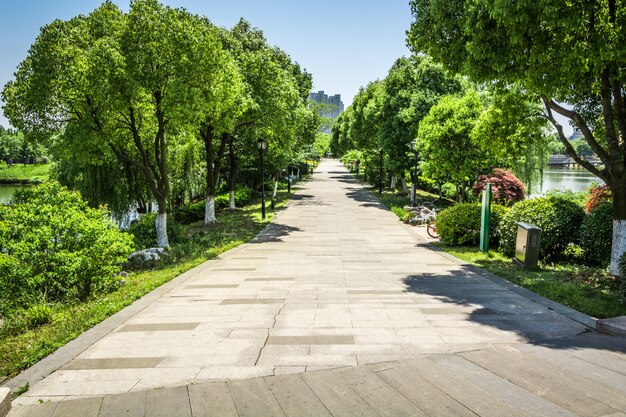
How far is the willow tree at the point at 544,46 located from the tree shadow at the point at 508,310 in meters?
3.49

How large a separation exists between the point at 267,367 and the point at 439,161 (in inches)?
795

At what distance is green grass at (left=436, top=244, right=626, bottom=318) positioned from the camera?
26.1 ft

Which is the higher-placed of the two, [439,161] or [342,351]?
[439,161]

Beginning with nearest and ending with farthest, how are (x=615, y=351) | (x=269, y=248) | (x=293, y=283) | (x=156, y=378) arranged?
1. (x=156, y=378)
2. (x=615, y=351)
3. (x=293, y=283)
4. (x=269, y=248)

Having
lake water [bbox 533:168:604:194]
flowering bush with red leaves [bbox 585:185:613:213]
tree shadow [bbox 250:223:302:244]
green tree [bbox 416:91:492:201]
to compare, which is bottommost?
tree shadow [bbox 250:223:302:244]

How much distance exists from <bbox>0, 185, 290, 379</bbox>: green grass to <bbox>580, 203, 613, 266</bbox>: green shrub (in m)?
11.5

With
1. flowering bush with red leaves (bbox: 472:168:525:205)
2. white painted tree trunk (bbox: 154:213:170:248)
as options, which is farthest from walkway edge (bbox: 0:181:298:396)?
flowering bush with red leaves (bbox: 472:168:525:205)

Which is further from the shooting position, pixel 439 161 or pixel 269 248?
pixel 439 161

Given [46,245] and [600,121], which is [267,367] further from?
[600,121]

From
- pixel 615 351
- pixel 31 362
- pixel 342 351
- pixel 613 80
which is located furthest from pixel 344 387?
pixel 613 80

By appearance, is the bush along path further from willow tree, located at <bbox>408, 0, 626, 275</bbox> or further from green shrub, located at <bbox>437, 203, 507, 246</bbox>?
willow tree, located at <bbox>408, 0, 626, 275</bbox>

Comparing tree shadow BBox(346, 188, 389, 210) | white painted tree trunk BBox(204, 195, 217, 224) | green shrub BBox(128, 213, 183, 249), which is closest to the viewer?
green shrub BBox(128, 213, 183, 249)

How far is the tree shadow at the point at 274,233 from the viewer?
706 inches

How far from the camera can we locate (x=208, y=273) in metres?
11.7
